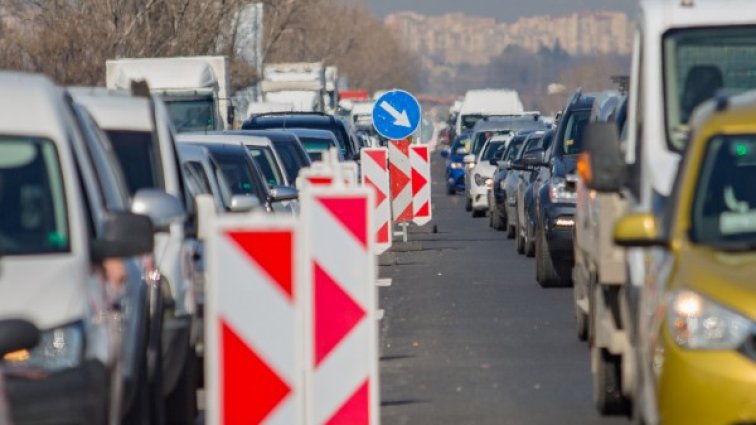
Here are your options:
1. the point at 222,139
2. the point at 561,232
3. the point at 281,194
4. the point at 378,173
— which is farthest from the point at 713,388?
the point at 378,173

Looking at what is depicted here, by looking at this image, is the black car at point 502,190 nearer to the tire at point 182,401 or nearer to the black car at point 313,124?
the black car at point 313,124

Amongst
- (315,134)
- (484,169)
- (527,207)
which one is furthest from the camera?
(484,169)

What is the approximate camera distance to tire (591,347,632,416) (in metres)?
11.8

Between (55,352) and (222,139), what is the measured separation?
1149 centimetres

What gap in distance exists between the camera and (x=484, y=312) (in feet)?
60.4

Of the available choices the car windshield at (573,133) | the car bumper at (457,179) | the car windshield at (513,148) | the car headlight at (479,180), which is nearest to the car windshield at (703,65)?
the car windshield at (573,133)

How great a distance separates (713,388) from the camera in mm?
8047

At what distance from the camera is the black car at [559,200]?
20406 mm

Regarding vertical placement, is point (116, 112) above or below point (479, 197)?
above

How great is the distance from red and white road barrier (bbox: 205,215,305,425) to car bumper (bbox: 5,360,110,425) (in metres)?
0.56

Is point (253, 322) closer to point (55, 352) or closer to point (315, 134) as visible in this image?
point (55, 352)

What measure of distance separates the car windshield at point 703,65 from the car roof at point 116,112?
9.40 feet

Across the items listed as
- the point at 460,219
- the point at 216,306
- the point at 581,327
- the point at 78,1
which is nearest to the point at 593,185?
the point at 216,306

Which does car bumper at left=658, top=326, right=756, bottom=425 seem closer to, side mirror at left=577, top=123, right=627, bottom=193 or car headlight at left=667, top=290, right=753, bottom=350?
car headlight at left=667, top=290, right=753, bottom=350
